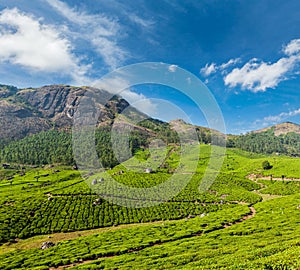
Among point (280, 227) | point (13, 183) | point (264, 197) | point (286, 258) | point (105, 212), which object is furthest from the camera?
point (13, 183)

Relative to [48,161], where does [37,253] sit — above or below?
below

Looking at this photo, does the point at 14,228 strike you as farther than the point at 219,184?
No

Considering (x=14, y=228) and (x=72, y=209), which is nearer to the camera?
(x=14, y=228)

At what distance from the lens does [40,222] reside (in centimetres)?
5766

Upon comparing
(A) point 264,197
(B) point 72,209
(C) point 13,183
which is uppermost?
A: (C) point 13,183

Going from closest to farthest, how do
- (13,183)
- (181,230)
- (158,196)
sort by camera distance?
(181,230) < (158,196) < (13,183)

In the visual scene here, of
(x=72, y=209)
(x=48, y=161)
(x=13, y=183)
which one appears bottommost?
(x=72, y=209)

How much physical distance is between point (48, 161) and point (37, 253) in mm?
171100

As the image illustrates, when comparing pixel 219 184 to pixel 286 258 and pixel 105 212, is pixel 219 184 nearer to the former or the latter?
Result: pixel 105 212

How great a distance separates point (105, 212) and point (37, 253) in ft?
87.2

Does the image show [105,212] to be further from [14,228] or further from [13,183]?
[13,183]

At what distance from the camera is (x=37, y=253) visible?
39.3 m

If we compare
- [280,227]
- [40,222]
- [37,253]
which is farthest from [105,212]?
[280,227]

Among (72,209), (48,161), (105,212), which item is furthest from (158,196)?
(48,161)
